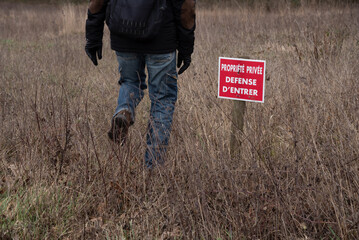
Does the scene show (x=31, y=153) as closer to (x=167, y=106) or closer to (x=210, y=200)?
(x=167, y=106)

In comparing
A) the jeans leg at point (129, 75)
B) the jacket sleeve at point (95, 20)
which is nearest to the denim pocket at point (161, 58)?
the jeans leg at point (129, 75)

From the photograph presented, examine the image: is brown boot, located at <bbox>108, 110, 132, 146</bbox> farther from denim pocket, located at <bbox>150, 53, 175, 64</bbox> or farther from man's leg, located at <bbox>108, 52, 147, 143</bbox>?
denim pocket, located at <bbox>150, 53, 175, 64</bbox>

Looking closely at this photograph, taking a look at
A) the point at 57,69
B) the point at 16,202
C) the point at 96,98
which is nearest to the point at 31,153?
the point at 16,202

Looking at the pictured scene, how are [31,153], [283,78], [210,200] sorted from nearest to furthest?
[210,200], [31,153], [283,78]

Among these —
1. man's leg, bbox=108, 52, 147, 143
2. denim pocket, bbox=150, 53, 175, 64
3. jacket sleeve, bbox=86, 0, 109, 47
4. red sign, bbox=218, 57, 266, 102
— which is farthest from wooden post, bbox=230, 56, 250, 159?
jacket sleeve, bbox=86, 0, 109, 47

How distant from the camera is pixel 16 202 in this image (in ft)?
7.02

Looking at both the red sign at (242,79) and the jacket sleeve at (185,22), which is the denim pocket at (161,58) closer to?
the jacket sleeve at (185,22)

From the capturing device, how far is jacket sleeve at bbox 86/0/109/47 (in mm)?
2561

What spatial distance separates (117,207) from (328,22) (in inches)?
213

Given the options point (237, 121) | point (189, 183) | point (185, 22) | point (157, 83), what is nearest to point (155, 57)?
point (157, 83)

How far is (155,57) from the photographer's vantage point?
2494 mm

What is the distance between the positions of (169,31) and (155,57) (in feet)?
0.65

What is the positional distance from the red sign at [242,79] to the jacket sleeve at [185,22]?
0.31m

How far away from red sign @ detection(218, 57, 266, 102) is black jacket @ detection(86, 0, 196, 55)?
1.09ft
